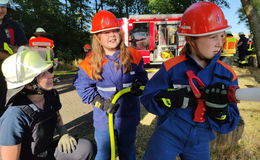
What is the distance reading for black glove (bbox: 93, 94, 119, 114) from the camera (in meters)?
2.06

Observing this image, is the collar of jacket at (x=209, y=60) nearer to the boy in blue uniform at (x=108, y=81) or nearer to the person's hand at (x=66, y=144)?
the boy in blue uniform at (x=108, y=81)

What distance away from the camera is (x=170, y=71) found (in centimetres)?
166

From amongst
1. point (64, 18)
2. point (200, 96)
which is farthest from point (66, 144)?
point (64, 18)

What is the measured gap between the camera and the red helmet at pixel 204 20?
151 centimetres

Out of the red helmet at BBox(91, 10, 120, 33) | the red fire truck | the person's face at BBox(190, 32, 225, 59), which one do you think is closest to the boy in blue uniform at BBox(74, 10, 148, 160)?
the red helmet at BBox(91, 10, 120, 33)

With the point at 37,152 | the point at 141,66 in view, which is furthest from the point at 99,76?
the point at 37,152

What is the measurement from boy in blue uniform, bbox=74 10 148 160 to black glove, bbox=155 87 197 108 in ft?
2.08

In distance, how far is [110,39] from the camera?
2240 millimetres

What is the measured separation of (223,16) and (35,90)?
6.01 feet

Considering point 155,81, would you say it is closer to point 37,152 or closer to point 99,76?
point 99,76

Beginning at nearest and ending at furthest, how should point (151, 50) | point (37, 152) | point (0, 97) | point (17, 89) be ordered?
point (17, 89), point (37, 152), point (0, 97), point (151, 50)

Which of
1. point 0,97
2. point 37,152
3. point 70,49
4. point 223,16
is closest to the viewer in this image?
point 223,16

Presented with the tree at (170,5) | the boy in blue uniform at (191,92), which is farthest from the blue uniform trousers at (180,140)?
the tree at (170,5)

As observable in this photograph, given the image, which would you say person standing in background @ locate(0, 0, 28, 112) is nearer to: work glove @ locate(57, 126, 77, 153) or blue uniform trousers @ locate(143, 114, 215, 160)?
work glove @ locate(57, 126, 77, 153)
